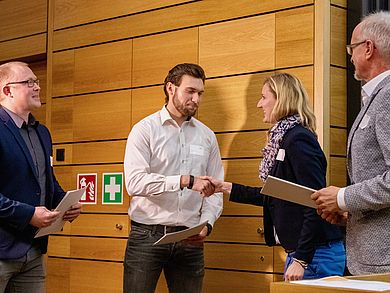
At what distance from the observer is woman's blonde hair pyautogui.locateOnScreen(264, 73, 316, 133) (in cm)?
348

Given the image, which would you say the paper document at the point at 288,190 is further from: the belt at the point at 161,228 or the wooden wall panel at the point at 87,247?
the wooden wall panel at the point at 87,247

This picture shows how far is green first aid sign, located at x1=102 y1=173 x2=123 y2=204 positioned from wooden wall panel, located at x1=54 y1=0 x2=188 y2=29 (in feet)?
3.81

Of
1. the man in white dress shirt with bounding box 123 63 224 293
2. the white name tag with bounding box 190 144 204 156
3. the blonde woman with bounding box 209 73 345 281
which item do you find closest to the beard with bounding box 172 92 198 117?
the man in white dress shirt with bounding box 123 63 224 293

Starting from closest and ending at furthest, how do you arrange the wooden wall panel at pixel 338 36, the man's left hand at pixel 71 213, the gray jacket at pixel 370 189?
the gray jacket at pixel 370 189 → the man's left hand at pixel 71 213 → the wooden wall panel at pixel 338 36

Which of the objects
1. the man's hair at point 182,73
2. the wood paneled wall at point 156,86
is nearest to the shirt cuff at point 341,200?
the wood paneled wall at point 156,86

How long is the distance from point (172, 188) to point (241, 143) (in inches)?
32.4

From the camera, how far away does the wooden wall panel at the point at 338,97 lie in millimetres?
4125

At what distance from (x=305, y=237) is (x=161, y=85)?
6.80 ft

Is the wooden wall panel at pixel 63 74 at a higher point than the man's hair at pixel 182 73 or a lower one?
higher

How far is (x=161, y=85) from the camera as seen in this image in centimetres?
495

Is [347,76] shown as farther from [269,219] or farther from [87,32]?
[87,32]

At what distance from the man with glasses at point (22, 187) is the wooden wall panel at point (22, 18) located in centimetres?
238

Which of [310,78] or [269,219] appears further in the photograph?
[310,78]

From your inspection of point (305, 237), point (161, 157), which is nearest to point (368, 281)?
point (305, 237)
